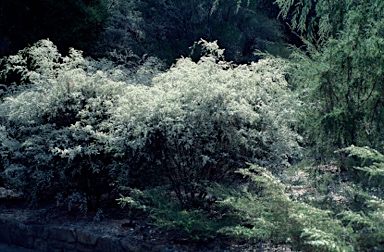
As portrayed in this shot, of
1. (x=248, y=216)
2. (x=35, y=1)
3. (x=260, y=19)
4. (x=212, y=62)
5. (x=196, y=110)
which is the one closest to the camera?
(x=248, y=216)

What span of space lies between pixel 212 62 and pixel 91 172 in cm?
214

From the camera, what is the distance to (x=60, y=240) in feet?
22.9

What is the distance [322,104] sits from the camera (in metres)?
6.68

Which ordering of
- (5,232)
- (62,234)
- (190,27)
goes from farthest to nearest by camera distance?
1. (190,27)
2. (5,232)
3. (62,234)

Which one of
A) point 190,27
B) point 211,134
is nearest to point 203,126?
point 211,134

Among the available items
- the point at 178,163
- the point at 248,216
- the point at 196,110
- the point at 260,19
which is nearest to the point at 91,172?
the point at 178,163

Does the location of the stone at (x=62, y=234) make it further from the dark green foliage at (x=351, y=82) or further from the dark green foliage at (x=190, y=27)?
the dark green foliage at (x=190, y=27)

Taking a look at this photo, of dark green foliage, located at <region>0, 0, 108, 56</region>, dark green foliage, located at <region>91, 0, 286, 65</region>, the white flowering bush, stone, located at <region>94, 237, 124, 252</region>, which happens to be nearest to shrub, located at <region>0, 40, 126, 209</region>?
the white flowering bush

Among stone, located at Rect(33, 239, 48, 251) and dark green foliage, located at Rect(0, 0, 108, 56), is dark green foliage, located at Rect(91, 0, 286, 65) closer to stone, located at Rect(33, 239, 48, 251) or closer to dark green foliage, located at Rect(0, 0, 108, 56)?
dark green foliage, located at Rect(0, 0, 108, 56)

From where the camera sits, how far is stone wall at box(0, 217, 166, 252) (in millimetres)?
6344

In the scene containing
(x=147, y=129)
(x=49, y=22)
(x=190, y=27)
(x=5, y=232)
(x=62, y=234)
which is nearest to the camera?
(x=147, y=129)

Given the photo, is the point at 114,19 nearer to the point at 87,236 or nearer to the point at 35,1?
the point at 35,1

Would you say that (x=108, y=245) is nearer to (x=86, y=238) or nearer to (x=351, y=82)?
(x=86, y=238)

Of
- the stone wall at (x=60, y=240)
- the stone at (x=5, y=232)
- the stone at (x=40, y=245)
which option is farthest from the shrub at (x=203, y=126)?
the stone at (x=5, y=232)
